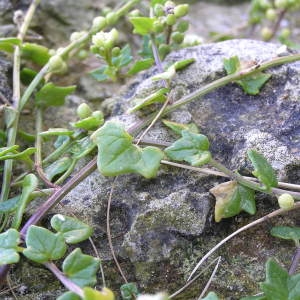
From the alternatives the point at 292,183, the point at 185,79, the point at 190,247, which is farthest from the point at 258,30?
the point at 190,247

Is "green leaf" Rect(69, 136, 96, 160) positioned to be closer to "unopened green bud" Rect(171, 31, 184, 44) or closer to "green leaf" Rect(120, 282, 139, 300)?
"green leaf" Rect(120, 282, 139, 300)

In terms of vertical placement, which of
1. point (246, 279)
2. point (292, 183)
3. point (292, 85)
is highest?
point (292, 85)

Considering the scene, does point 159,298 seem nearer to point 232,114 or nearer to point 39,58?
point 232,114

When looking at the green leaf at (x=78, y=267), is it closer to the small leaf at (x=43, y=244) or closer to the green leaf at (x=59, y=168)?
the small leaf at (x=43, y=244)

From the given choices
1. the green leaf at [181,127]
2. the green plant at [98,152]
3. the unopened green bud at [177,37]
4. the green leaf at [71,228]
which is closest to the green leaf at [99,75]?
the green plant at [98,152]

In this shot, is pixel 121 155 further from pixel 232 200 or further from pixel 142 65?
pixel 142 65

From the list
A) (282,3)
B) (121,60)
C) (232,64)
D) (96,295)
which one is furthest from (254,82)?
(96,295)

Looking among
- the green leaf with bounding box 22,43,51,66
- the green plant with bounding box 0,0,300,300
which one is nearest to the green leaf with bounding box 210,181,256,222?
the green plant with bounding box 0,0,300,300
